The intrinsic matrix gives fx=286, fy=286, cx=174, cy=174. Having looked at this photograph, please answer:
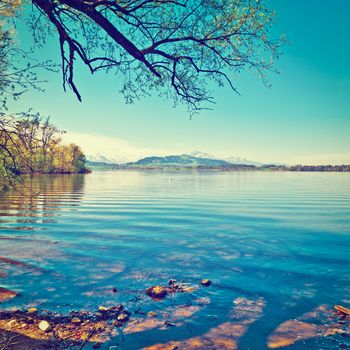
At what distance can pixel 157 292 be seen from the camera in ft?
31.7

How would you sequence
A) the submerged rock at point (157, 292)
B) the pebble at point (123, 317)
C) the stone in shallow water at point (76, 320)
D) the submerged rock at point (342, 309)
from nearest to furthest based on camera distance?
the stone in shallow water at point (76, 320) < the pebble at point (123, 317) < the submerged rock at point (342, 309) < the submerged rock at point (157, 292)

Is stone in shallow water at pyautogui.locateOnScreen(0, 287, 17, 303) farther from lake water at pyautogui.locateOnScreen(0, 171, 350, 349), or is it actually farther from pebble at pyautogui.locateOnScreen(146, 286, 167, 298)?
Result: pebble at pyautogui.locateOnScreen(146, 286, 167, 298)

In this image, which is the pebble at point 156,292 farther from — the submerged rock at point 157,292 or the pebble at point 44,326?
the pebble at point 44,326

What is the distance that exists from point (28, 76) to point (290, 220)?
76.9ft

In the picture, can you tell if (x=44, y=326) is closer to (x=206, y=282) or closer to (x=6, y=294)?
(x=6, y=294)

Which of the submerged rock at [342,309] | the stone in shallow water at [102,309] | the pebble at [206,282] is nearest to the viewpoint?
the stone in shallow water at [102,309]

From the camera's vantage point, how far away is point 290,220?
2578cm

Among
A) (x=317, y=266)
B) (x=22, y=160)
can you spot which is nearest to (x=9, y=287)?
(x=22, y=160)

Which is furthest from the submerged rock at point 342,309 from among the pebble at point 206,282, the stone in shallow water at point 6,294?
the stone in shallow water at point 6,294

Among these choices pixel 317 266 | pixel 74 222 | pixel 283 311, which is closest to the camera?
pixel 283 311

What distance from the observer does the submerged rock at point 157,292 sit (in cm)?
959

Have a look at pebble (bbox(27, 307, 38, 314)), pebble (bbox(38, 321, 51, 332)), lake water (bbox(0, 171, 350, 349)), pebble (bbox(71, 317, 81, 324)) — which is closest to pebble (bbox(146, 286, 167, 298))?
lake water (bbox(0, 171, 350, 349))

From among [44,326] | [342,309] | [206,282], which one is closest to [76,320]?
[44,326]

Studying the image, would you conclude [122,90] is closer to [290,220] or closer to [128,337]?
[128,337]
